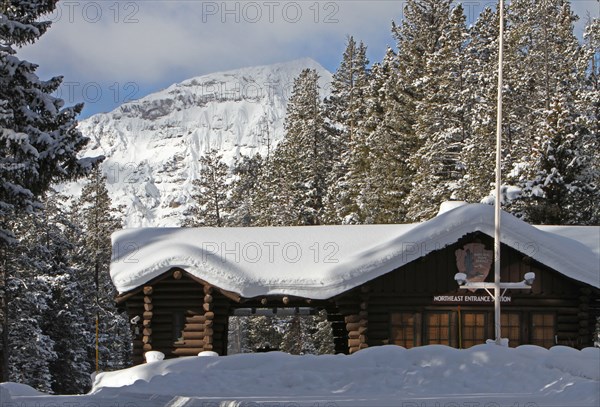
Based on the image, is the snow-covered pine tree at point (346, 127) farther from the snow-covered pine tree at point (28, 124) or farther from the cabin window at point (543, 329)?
the snow-covered pine tree at point (28, 124)

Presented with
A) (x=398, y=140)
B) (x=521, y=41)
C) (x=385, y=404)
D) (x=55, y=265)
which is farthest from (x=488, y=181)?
(x=385, y=404)

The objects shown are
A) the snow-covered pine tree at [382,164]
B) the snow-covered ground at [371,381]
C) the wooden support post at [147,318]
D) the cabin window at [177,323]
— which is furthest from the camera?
the snow-covered pine tree at [382,164]

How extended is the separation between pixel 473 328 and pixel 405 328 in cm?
199

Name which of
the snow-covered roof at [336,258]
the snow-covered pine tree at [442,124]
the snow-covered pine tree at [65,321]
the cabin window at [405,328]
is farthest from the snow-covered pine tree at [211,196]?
the cabin window at [405,328]

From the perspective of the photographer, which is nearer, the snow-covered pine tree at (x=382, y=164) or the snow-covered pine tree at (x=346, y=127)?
the snow-covered pine tree at (x=382, y=164)

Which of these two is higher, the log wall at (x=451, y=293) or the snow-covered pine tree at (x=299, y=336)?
the log wall at (x=451, y=293)

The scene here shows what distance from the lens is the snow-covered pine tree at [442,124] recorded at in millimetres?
41000

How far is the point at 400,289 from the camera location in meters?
25.7

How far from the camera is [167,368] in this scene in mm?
18750

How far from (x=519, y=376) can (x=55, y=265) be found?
1333 inches

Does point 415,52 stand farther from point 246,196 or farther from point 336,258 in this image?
point 336,258

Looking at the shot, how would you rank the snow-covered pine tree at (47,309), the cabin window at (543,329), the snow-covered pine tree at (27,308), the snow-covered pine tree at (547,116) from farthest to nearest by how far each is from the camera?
the snow-covered pine tree at (47,309), the snow-covered pine tree at (27,308), the snow-covered pine tree at (547,116), the cabin window at (543,329)

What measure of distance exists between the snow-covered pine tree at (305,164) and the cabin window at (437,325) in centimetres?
2303

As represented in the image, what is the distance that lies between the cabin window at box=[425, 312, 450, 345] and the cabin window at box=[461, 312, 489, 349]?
1.53 feet
